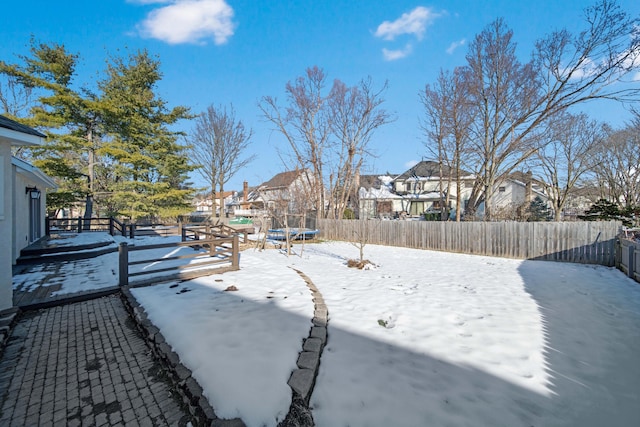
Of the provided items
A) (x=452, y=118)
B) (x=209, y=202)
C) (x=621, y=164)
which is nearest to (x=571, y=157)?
(x=621, y=164)

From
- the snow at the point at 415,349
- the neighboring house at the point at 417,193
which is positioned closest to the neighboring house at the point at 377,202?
the neighboring house at the point at 417,193

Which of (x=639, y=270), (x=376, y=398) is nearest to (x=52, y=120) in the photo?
(x=376, y=398)

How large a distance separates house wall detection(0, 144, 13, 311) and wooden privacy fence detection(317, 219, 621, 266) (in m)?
13.7

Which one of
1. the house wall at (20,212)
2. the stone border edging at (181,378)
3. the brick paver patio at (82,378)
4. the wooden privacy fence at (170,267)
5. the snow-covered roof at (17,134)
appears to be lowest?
the brick paver patio at (82,378)

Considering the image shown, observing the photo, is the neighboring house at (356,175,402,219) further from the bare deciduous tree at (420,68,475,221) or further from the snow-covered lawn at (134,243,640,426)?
the snow-covered lawn at (134,243,640,426)

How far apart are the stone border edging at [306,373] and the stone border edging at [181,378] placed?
43cm

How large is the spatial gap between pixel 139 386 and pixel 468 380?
334 centimetres

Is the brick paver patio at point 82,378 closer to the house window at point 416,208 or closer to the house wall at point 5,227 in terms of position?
the house wall at point 5,227

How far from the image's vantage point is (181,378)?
258 centimetres

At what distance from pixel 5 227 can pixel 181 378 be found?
4.04 metres

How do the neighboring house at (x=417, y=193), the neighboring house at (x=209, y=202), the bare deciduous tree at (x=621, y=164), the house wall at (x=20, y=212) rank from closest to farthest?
1. the house wall at (x=20, y=212)
2. the bare deciduous tree at (x=621, y=164)
3. the neighboring house at (x=417, y=193)
4. the neighboring house at (x=209, y=202)

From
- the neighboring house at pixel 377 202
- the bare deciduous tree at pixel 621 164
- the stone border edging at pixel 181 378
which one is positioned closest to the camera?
the stone border edging at pixel 181 378

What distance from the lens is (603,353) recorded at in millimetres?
3525

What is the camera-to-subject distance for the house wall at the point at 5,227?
4.05m
